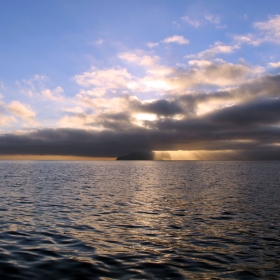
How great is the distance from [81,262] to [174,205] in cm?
2474

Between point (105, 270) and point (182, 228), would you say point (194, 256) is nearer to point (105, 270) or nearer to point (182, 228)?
point (105, 270)

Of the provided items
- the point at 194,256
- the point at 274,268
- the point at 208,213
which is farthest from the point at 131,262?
the point at 208,213

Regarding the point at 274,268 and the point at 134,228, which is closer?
the point at 274,268

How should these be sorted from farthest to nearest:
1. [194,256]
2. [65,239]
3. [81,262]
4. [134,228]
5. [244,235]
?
[134,228] < [244,235] < [65,239] < [194,256] < [81,262]

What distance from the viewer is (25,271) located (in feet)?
51.1

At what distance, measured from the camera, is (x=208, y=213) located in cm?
3412

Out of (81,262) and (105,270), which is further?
(81,262)

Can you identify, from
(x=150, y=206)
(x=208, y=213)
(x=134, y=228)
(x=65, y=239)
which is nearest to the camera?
(x=65, y=239)

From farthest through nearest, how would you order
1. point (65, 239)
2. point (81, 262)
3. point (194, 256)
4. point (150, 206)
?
point (150, 206) → point (65, 239) → point (194, 256) → point (81, 262)

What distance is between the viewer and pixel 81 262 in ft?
56.0

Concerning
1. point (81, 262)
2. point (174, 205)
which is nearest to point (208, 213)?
point (174, 205)

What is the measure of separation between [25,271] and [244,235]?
57.3 ft

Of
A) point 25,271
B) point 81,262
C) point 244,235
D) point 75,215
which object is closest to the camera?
point 25,271

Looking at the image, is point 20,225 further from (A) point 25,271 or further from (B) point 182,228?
(B) point 182,228
